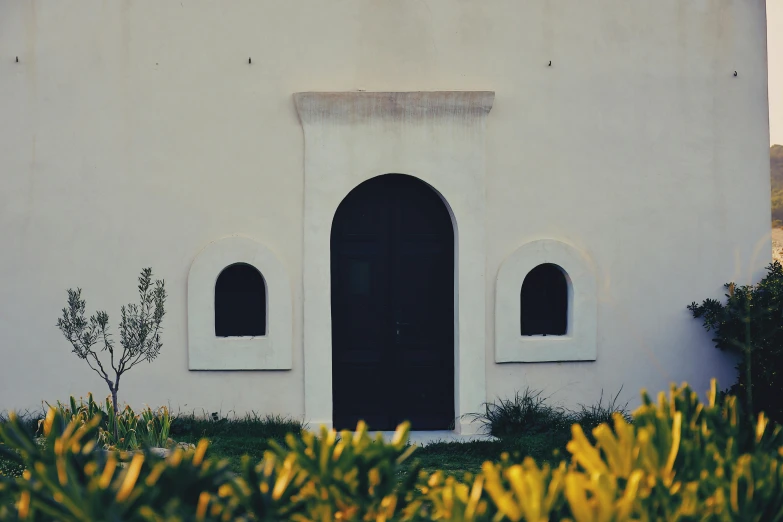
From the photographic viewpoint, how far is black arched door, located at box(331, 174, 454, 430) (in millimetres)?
8961

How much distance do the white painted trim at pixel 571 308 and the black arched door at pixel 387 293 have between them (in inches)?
21.5

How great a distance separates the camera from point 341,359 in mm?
8953

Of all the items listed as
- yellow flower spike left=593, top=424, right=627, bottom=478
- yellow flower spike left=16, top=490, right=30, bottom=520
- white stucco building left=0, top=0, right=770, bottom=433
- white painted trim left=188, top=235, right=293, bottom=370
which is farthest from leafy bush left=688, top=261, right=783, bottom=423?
yellow flower spike left=16, top=490, right=30, bottom=520

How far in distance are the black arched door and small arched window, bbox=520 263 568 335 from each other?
770mm

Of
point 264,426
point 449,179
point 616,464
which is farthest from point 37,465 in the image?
point 449,179

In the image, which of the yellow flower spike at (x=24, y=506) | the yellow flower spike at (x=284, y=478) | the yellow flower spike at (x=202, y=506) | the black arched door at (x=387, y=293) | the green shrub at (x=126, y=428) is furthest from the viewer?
the black arched door at (x=387, y=293)

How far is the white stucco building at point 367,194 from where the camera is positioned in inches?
340

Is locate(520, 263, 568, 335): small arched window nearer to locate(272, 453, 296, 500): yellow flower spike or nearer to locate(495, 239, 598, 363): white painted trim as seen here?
locate(495, 239, 598, 363): white painted trim

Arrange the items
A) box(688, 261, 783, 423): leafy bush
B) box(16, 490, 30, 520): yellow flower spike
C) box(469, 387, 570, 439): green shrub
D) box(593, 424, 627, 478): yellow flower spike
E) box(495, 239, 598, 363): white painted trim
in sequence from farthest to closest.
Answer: box(495, 239, 598, 363): white painted trim
box(469, 387, 570, 439): green shrub
box(688, 261, 783, 423): leafy bush
box(593, 424, 627, 478): yellow flower spike
box(16, 490, 30, 520): yellow flower spike

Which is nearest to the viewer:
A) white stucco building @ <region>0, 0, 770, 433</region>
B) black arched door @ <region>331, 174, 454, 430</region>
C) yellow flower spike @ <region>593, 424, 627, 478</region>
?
yellow flower spike @ <region>593, 424, 627, 478</region>

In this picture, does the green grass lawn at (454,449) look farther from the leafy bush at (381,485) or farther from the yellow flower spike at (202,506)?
the yellow flower spike at (202,506)

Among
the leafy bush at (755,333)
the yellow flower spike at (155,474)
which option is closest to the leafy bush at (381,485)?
the yellow flower spike at (155,474)

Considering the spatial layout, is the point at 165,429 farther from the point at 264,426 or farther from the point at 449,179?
the point at 449,179

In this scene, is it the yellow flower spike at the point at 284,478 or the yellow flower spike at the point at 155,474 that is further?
the yellow flower spike at the point at 284,478
